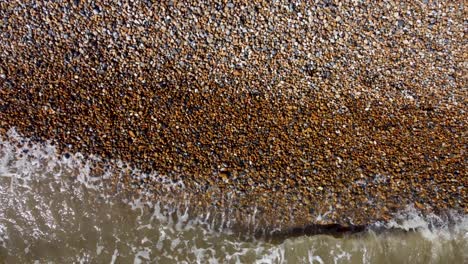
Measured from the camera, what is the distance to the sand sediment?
4195 millimetres

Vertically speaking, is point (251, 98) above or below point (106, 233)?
above

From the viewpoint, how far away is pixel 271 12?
4.18m

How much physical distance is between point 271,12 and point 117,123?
199 cm

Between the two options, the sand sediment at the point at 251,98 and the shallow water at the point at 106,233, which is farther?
the shallow water at the point at 106,233

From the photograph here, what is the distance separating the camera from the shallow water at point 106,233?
430cm

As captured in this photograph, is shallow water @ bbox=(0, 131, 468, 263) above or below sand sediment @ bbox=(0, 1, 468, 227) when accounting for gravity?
below

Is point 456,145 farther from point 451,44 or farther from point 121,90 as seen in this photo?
point 121,90

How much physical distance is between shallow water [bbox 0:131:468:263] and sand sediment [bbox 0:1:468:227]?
0.23 meters

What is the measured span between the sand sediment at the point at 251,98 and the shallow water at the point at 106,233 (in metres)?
0.23

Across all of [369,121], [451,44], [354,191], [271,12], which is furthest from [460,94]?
[271,12]

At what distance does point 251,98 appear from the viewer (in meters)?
4.27

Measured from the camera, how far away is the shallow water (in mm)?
4297

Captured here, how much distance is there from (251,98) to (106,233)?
83.6 inches

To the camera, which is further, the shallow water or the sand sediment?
the shallow water
